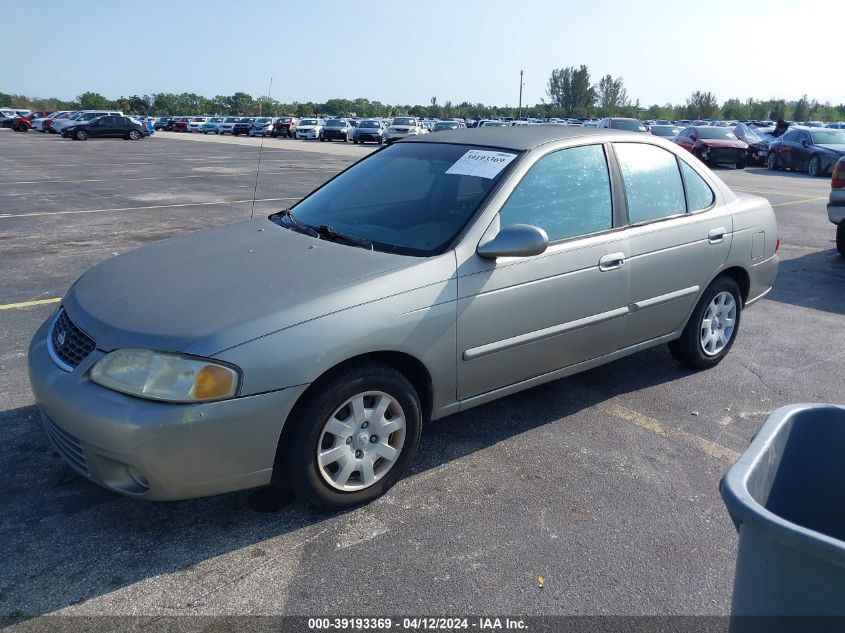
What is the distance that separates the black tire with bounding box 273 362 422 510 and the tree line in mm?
74971

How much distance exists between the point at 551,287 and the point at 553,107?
3970 inches

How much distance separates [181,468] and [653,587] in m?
1.89

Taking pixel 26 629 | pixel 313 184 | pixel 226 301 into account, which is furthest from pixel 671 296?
pixel 313 184

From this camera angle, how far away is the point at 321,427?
10.0 feet

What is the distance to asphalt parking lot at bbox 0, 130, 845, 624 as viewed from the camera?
2.74 metres

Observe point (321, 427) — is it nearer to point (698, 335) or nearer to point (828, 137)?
point (698, 335)

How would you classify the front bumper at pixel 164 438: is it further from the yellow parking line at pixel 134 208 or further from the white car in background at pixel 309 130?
the white car in background at pixel 309 130

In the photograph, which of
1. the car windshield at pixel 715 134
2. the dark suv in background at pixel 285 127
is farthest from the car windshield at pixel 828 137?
the dark suv in background at pixel 285 127

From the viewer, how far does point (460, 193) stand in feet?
12.9

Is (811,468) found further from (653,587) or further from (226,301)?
(226,301)

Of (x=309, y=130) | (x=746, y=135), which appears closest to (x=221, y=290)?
(x=746, y=135)

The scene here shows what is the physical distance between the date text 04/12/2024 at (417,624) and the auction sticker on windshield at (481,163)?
2.24 m

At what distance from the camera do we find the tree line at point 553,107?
8406 centimetres

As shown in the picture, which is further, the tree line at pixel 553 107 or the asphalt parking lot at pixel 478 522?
the tree line at pixel 553 107
